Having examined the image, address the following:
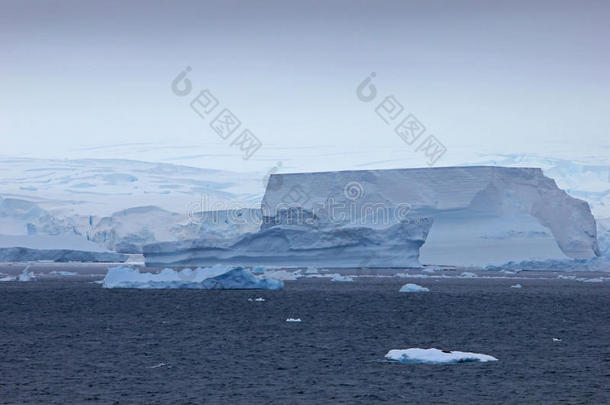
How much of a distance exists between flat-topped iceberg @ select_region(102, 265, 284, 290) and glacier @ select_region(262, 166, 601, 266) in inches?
578

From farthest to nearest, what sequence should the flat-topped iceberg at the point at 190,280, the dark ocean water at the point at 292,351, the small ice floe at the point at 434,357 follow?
the flat-topped iceberg at the point at 190,280, the small ice floe at the point at 434,357, the dark ocean water at the point at 292,351

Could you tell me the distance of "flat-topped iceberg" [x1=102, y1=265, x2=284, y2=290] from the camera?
68.1 ft

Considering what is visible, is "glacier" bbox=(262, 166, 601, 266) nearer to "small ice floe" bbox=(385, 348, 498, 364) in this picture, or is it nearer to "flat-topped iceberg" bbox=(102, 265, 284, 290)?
"flat-topped iceberg" bbox=(102, 265, 284, 290)

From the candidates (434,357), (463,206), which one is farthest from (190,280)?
(463,206)

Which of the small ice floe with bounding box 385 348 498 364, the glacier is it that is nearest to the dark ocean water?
the small ice floe with bounding box 385 348 498 364

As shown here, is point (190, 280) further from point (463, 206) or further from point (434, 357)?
point (463, 206)

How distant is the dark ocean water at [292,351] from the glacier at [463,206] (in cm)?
2018

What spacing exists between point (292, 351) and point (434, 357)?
5.18 ft

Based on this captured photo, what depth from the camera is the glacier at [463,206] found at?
36531mm

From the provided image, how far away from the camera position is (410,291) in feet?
66.6

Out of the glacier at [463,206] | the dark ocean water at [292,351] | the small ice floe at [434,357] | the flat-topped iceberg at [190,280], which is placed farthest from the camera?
the glacier at [463,206]

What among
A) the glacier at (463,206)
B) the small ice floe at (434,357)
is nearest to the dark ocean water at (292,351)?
the small ice floe at (434,357)

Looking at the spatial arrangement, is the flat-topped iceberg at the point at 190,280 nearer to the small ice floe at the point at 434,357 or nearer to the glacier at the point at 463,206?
the small ice floe at the point at 434,357

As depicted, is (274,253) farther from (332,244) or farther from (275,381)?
(275,381)
